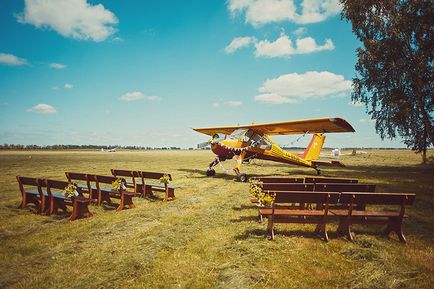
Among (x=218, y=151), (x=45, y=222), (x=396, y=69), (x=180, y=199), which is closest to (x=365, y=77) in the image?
(x=396, y=69)

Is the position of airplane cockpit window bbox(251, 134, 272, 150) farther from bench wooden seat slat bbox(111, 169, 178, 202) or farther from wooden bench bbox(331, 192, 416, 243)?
wooden bench bbox(331, 192, 416, 243)

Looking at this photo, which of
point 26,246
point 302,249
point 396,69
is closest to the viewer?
point 302,249

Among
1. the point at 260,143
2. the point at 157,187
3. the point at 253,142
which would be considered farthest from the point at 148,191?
the point at 260,143

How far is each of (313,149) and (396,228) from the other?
1339cm

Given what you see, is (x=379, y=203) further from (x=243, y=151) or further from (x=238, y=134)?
(x=238, y=134)

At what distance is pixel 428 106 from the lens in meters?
19.2

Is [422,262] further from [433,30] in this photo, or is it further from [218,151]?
[433,30]

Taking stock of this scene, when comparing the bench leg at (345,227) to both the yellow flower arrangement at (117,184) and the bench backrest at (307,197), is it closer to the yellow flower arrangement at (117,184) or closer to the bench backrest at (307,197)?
the bench backrest at (307,197)

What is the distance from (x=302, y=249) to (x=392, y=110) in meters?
19.5

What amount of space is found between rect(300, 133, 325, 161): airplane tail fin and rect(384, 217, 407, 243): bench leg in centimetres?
1289

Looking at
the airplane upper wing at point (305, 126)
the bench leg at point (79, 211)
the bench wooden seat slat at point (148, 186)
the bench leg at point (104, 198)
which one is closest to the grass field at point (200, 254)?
the bench leg at point (79, 211)

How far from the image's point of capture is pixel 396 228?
5.47m

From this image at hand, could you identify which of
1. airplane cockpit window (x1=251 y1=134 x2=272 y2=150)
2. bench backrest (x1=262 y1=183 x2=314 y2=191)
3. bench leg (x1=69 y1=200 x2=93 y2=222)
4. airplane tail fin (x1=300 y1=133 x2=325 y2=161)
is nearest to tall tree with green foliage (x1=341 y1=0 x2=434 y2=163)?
airplane tail fin (x1=300 y1=133 x2=325 y2=161)

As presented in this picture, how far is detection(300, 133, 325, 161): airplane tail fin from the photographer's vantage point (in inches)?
717
